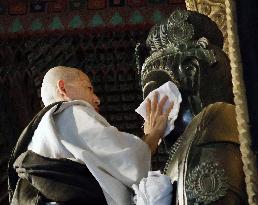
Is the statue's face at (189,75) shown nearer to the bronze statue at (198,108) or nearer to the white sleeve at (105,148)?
the bronze statue at (198,108)

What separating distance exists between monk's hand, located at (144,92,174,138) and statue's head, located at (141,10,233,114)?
34 mm

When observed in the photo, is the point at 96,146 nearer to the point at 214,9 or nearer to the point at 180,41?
the point at 180,41

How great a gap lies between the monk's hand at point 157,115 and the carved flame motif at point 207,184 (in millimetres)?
366

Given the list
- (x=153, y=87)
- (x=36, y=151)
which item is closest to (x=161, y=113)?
(x=153, y=87)

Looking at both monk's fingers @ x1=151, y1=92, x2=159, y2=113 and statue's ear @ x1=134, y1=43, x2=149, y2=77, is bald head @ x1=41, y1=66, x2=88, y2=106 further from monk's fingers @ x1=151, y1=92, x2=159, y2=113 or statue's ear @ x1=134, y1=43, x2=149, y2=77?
monk's fingers @ x1=151, y1=92, x2=159, y2=113

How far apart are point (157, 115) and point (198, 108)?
0.46ft

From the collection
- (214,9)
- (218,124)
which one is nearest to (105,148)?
(218,124)

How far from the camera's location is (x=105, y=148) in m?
1.78

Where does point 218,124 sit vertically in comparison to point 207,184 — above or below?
above

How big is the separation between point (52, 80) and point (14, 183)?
1.07 feet

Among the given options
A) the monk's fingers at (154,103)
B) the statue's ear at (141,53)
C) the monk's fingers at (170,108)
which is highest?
the statue's ear at (141,53)

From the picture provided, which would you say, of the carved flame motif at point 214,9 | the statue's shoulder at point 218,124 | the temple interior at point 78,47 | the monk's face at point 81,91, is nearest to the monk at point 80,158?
the monk's face at point 81,91

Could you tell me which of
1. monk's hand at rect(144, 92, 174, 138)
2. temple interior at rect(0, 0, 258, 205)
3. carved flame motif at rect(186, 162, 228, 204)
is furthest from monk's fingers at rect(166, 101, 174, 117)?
temple interior at rect(0, 0, 258, 205)

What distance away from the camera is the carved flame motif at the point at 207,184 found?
54.2 inches
